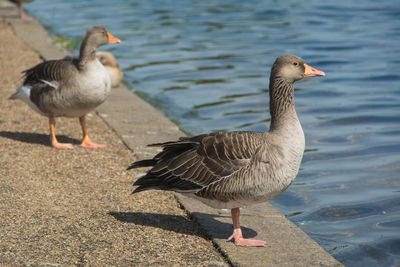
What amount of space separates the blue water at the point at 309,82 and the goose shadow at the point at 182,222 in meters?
1.17

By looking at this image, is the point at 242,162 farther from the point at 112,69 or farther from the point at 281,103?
the point at 112,69

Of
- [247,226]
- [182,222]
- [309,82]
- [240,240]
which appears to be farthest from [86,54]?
[309,82]

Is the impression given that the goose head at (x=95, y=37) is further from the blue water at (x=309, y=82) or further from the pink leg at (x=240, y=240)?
the pink leg at (x=240, y=240)

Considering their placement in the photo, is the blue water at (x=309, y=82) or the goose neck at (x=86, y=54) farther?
the goose neck at (x=86, y=54)

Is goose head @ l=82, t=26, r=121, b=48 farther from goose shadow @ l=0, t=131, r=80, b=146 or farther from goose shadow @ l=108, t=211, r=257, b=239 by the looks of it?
goose shadow @ l=108, t=211, r=257, b=239

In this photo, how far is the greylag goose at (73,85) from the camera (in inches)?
295

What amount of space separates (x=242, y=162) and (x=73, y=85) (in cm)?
348

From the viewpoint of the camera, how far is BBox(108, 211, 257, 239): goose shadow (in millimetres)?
5309

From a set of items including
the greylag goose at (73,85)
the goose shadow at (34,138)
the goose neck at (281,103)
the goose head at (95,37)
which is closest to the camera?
the goose neck at (281,103)

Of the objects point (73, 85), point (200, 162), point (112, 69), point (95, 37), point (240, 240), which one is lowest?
point (240, 240)

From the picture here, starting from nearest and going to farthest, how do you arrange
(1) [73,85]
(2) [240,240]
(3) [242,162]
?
(3) [242,162]
(2) [240,240]
(1) [73,85]

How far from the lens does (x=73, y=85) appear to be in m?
7.51

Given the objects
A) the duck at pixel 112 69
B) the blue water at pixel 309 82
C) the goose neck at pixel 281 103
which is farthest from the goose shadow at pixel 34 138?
the goose neck at pixel 281 103

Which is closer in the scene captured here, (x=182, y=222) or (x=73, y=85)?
(x=182, y=222)
